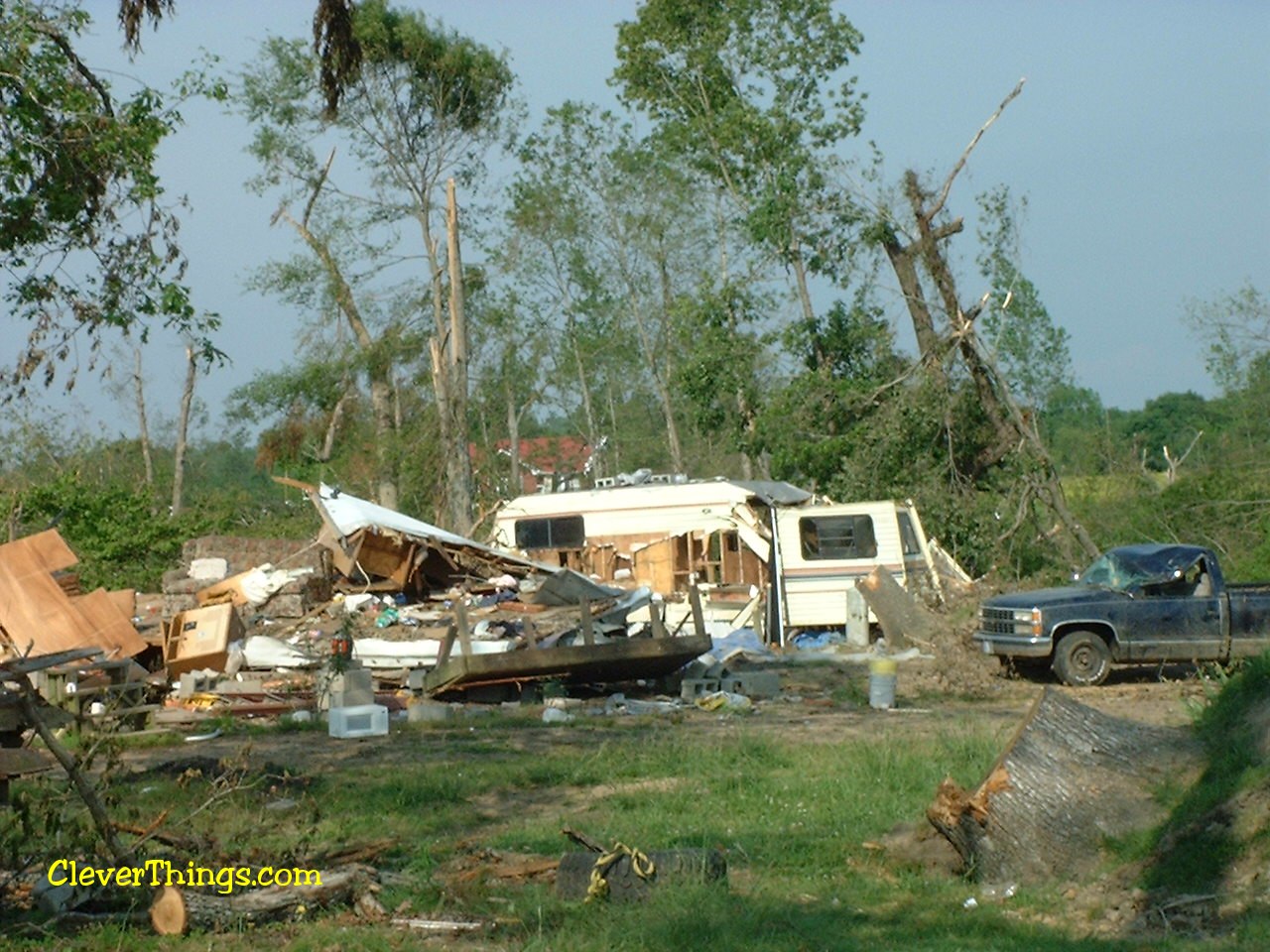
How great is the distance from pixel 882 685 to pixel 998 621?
8.47 feet

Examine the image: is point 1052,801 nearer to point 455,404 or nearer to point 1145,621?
point 1145,621

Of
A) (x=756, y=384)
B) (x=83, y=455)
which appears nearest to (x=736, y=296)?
(x=756, y=384)

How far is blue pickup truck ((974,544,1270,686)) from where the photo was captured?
54.9 ft

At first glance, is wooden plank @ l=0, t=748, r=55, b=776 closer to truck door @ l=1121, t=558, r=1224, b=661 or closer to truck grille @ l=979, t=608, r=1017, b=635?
truck grille @ l=979, t=608, r=1017, b=635

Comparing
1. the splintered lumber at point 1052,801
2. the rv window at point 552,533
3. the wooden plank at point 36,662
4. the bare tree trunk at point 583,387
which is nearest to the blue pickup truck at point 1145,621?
the rv window at point 552,533

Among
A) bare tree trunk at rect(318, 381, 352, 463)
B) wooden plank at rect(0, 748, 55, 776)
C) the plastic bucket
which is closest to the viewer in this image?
wooden plank at rect(0, 748, 55, 776)

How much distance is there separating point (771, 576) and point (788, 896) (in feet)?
46.5

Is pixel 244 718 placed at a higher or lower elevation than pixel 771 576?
lower

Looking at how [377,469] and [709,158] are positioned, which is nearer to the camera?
[709,158]

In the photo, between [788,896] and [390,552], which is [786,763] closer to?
[788,896]

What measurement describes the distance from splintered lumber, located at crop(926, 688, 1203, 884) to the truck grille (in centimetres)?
929

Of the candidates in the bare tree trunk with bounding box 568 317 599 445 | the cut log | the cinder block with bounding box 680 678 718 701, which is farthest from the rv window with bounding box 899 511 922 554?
the bare tree trunk with bounding box 568 317 599 445

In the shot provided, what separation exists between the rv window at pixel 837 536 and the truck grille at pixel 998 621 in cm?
344

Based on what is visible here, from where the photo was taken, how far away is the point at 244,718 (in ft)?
50.1
